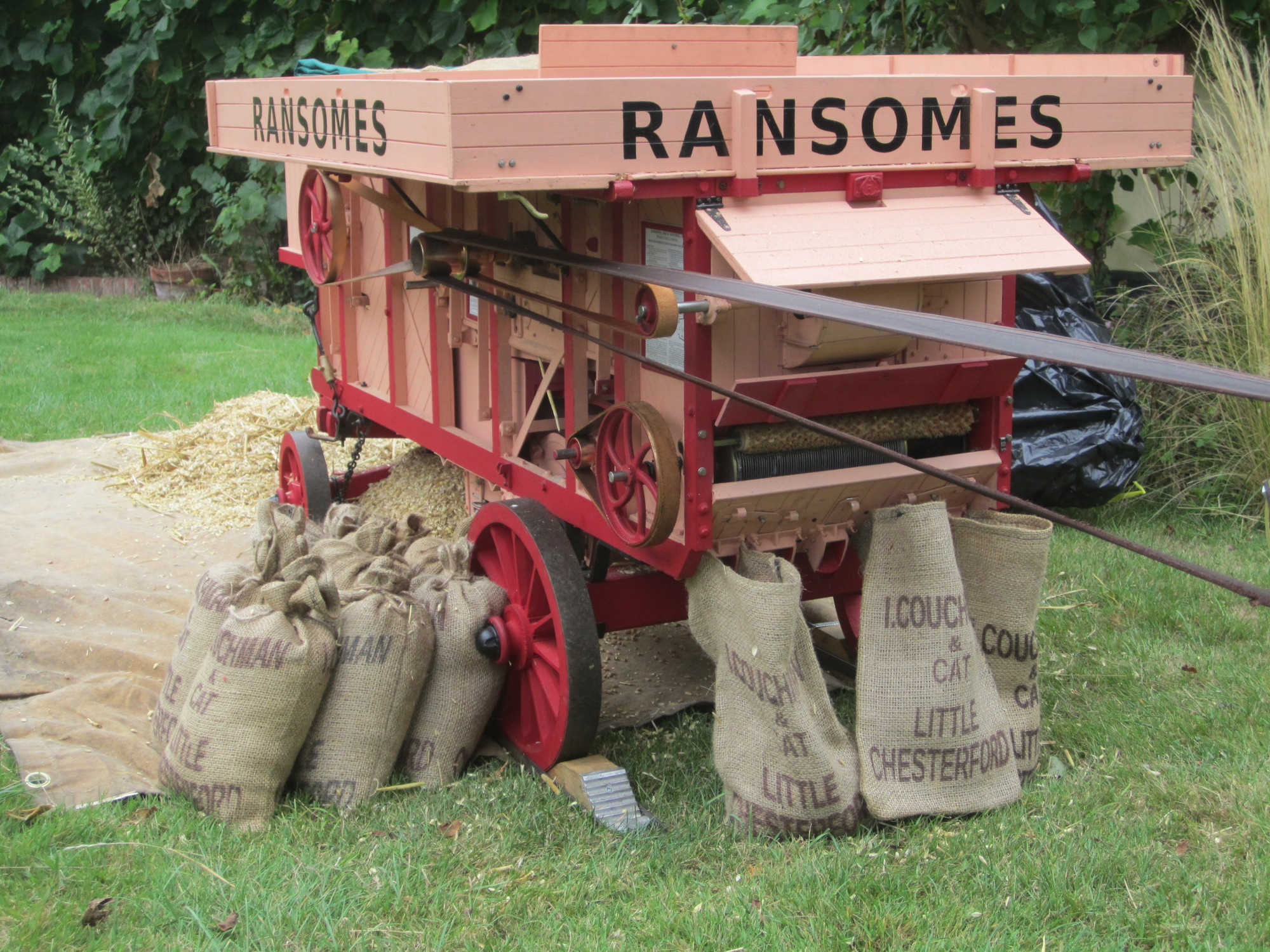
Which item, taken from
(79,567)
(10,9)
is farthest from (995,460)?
(10,9)

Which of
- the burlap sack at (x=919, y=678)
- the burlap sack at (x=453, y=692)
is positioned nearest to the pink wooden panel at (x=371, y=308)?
the burlap sack at (x=453, y=692)

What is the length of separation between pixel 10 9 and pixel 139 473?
6902 mm

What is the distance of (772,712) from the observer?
2.90m

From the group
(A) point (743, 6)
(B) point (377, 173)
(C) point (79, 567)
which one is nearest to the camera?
(B) point (377, 173)

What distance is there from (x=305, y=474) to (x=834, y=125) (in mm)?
2879

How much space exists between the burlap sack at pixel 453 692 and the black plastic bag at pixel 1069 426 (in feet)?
8.08

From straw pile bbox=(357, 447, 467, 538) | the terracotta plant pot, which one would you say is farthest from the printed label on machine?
the terracotta plant pot

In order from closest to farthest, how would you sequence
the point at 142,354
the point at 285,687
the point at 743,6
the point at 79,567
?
the point at 285,687
the point at 79,567
the point at 743,6
the point at 142,354

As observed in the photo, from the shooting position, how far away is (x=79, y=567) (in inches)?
185

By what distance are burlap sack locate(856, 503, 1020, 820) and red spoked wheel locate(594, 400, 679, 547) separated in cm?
55

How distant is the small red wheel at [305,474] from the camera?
495 centimetres

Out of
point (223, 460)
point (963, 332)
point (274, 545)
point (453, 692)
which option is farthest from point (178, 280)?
point (963, 332)

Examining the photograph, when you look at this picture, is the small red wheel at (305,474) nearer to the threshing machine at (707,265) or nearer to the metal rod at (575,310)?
the threshing machine at (707,265)

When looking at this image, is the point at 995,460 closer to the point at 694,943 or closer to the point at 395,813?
the point at 694,943
